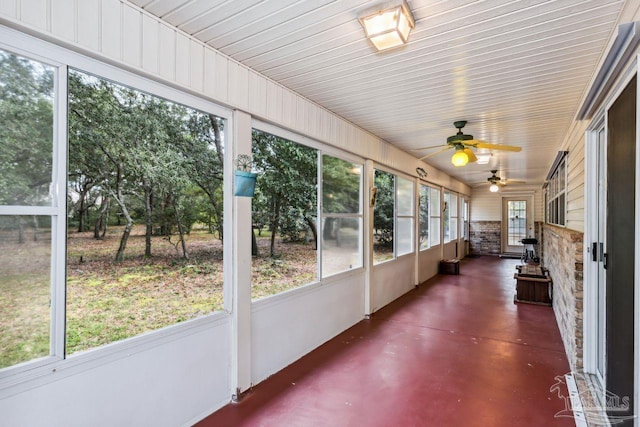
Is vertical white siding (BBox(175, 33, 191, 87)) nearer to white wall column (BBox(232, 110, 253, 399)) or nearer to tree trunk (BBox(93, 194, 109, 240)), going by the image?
white wall column (BBox(232, 110, 253, 399))

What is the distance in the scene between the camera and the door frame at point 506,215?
432 inches

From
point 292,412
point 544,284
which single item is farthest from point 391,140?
point 292,412

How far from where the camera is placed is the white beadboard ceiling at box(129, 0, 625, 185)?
175cm

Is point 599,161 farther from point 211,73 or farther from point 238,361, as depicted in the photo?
point 238,361

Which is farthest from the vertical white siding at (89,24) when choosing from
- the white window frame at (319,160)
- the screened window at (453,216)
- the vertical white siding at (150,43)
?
the screened window at (453,216)

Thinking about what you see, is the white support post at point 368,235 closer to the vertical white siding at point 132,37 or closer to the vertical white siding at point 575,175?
the vertical white siding at point 575,175

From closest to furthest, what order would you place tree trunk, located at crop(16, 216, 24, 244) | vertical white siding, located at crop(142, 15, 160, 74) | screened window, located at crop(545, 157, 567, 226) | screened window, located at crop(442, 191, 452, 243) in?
1. tree trunk, located at crop(16, 216, 24, 244)
2. vertical white siding, located at crop(142, 15, 160, 74)
3. screened window, located at crop(545, 157, 567, 226)
4. screened window, located at crop(442, 191, 452, 243)

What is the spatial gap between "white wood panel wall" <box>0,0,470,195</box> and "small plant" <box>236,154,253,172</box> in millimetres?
357

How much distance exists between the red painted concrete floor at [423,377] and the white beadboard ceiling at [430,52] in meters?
2.50

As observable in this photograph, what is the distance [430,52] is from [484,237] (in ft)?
35.0

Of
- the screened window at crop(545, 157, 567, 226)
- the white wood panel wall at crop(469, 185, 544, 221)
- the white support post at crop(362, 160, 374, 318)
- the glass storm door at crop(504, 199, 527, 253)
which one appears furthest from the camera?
the glass storm door at crop(504, 199, 527, 253)

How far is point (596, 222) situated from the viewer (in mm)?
2520

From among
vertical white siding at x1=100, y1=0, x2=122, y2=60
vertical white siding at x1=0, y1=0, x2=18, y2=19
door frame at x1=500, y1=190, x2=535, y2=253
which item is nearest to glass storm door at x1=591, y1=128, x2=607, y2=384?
vertical white siding at x1=100, y1=0, x2=122, y2=60

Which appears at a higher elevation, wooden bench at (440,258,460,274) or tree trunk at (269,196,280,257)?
tree trunk at (269,196,280,257)
